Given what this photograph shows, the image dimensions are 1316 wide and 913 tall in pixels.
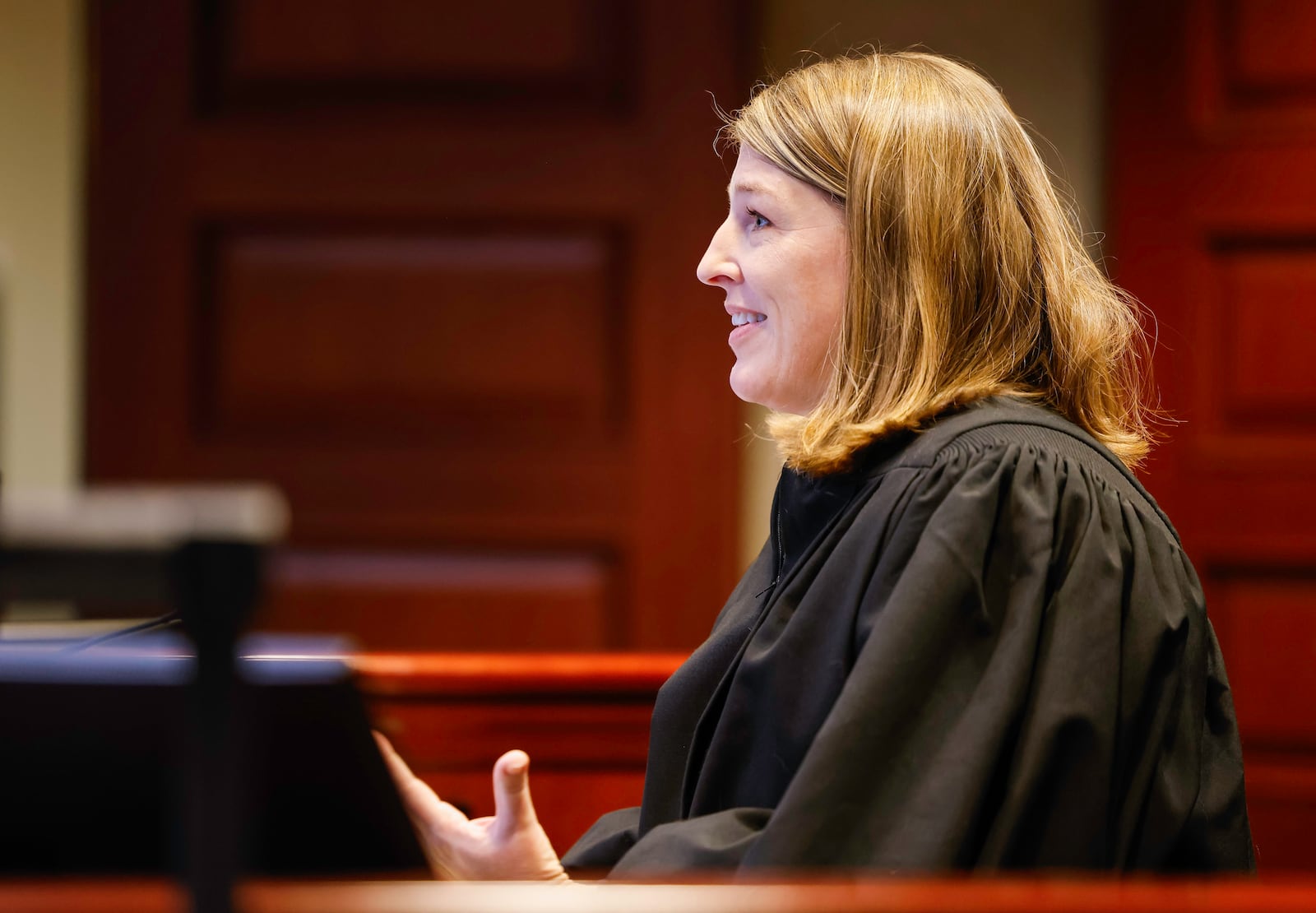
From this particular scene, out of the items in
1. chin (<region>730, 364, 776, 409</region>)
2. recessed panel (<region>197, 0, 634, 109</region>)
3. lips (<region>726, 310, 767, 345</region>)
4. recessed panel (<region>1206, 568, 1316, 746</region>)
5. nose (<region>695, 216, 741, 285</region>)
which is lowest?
recessed panel (<region>1206, 568, 1316, 746</region>)

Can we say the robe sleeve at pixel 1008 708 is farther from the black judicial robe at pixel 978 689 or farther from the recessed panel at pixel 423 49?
the recessed panel at pixel 423 49

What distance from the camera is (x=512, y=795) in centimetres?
99

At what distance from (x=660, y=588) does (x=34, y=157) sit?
55.9 inches

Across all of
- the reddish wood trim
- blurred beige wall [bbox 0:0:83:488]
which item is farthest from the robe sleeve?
blurred beige wall [bbox 0:0:83:488]

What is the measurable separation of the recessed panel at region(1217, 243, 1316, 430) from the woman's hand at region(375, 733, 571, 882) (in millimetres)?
1668

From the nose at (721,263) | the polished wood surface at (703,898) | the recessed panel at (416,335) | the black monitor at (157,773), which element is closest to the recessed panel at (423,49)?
the recessed panel at (416,335)

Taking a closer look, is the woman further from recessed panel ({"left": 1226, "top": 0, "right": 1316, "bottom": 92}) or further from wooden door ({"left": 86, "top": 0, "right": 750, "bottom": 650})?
recessed panel ({"left": 1226, "top": 0, "right": 1316, "bottom": 92})

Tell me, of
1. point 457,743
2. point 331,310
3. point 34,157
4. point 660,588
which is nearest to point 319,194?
point 331,310

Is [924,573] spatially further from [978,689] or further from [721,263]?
[721,263]

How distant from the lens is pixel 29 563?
0.41 metres

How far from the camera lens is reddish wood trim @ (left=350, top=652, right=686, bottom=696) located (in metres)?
1.36

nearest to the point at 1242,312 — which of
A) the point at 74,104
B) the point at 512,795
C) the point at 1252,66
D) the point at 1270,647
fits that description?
the point at 1252,66

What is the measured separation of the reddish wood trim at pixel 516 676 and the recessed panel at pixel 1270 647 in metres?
1.26

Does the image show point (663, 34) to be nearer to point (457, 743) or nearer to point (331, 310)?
point (331, 310)
